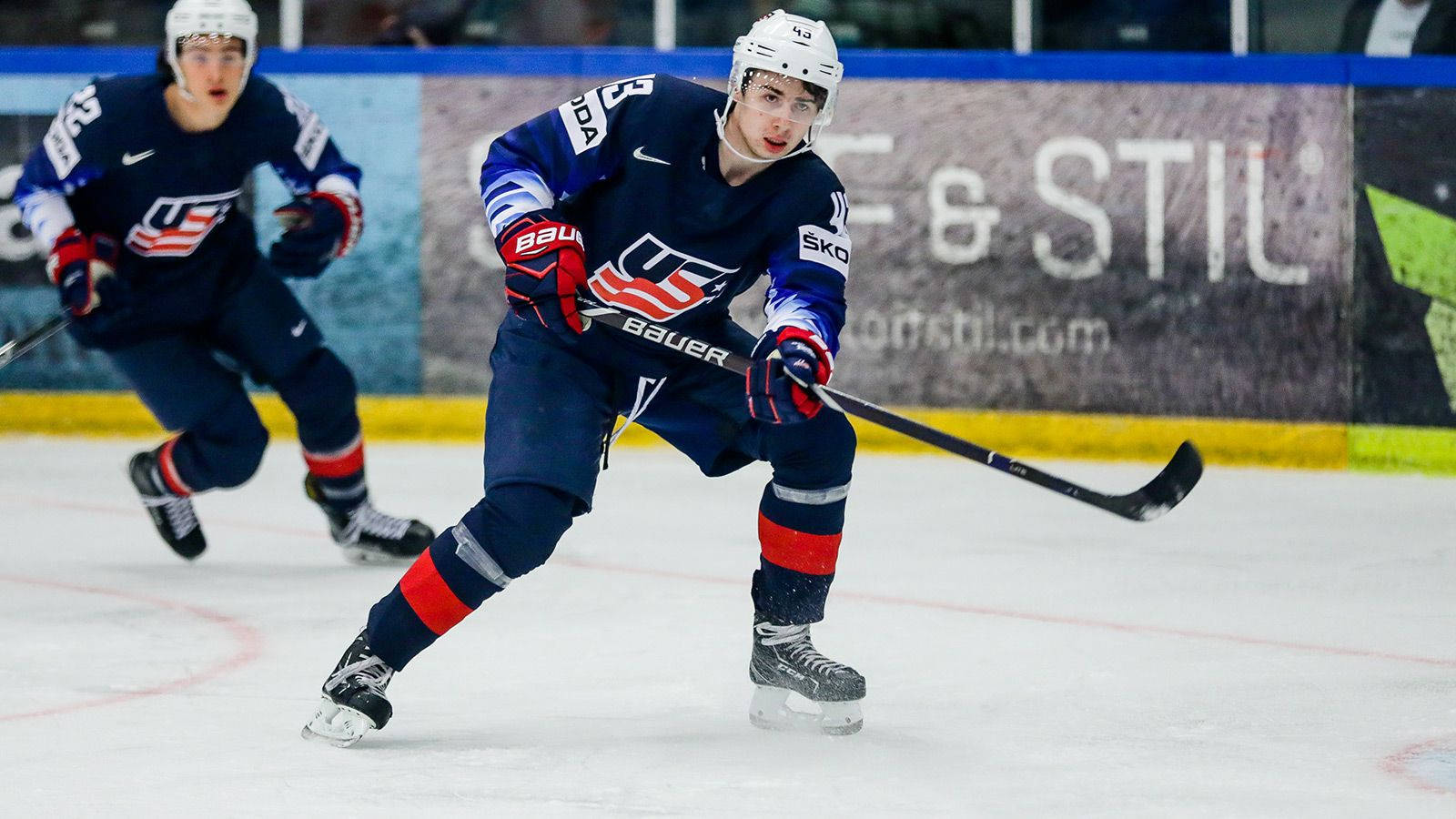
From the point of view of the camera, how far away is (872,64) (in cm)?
548

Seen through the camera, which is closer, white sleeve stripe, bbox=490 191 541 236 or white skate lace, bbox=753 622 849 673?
white sleeve stripe, bbox=490 191 541 236

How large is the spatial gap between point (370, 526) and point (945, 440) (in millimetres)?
1707

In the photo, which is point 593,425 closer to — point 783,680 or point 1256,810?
point 783,680

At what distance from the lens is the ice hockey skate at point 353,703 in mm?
2484

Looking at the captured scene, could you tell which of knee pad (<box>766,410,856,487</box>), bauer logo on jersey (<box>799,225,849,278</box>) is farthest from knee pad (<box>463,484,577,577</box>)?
bauer logo on jersey (<box>799,225,849,278</box>)

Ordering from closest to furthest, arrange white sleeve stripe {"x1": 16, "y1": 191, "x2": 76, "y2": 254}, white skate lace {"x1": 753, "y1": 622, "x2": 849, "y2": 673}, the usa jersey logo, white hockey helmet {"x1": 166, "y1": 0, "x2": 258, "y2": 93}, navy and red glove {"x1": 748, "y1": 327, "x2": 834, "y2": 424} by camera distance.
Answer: navy and red glove {"x1": 748, "y1": 327, "x2": 834, "y2": 424} < white skate lace {"x1": 753, "y1": 622, "x2": 849, "y2": 673} < white hockey helmet {"x1": 166, "y1": 0, "x2": 258, "y2": 93} < white sleeve stripe {"x1": 16, "y1": 191, "x2": 76, "y2": 254} < the usa jersey logo

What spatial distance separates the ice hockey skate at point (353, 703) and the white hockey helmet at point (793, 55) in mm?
898

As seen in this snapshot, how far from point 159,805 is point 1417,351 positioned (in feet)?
12.8

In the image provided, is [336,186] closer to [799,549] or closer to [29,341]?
[29,341]

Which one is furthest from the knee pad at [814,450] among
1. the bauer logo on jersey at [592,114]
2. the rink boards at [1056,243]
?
the rink boards at [1056,243]

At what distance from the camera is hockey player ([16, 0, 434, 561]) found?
149 inches

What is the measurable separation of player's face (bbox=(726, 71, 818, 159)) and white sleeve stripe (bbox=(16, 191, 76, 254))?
1.75 meters

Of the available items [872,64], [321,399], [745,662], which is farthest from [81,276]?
[872,64]

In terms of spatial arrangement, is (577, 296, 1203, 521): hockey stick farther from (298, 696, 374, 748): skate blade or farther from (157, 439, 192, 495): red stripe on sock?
(157, 439, 192, 495): red stripe on sock
